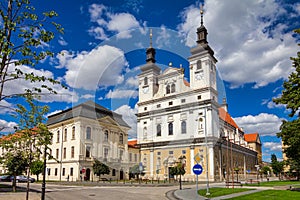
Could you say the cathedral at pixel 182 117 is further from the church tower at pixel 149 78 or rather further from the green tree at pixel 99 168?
the green tree at pixel 99 168

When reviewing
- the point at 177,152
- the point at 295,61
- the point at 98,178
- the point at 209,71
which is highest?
the point at 209,71

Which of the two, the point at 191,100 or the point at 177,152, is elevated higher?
the point at 191,100

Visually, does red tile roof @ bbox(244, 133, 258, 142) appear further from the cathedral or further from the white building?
the white building

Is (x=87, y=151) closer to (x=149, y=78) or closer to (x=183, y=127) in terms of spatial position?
(x=183, y=127)

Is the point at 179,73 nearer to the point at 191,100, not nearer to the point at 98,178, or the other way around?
the point at 191,100

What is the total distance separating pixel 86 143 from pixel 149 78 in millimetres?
18731

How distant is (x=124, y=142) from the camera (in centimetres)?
6394

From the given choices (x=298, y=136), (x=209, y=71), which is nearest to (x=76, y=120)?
(x=209, y=71)

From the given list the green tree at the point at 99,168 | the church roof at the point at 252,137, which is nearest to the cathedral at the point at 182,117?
the green tree at the point at 99,168

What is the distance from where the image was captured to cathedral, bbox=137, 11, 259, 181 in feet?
173

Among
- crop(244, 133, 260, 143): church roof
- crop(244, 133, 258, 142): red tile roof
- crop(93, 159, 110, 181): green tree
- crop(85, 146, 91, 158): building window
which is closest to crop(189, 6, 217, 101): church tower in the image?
crop(93, 159, 110, 181): green tree

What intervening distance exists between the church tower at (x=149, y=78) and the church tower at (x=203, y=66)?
26.9ft

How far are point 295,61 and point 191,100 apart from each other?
3368 centimetres

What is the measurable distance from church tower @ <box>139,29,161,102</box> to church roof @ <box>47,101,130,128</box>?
7.50 meters
